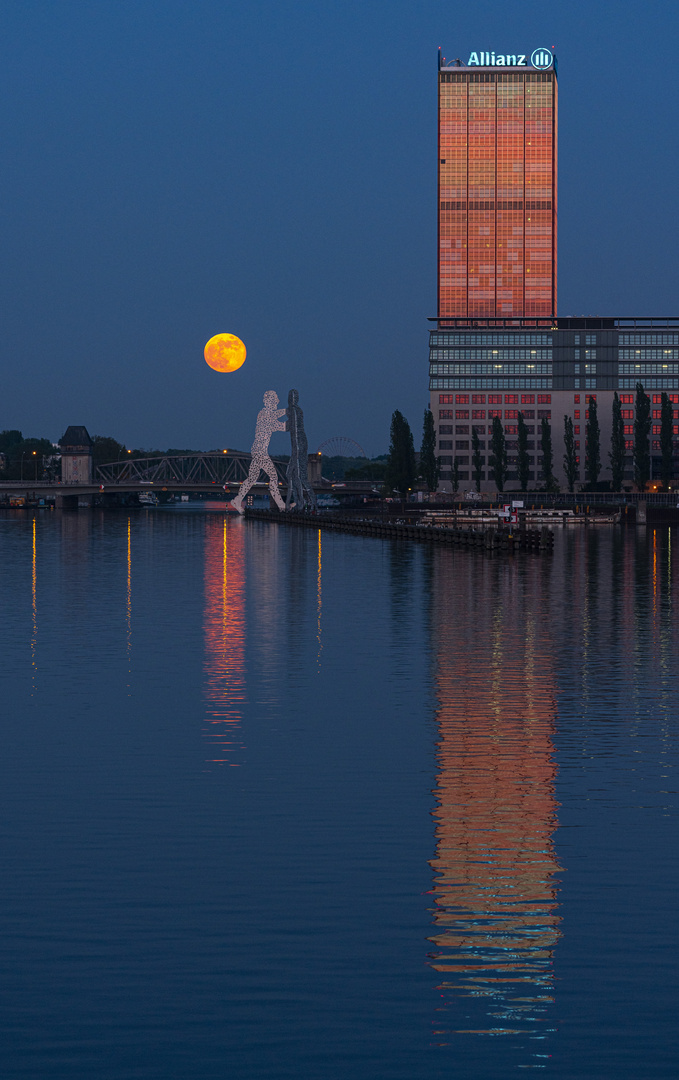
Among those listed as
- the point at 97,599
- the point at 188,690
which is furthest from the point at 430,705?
the point at 97,599

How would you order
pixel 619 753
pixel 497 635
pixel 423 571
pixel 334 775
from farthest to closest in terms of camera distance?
pixel 423 571, pixel 497 635, pixel 619 753, pixel 334 775

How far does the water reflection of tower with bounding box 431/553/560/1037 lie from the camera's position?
606 inches

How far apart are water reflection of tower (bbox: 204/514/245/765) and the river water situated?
220 mm

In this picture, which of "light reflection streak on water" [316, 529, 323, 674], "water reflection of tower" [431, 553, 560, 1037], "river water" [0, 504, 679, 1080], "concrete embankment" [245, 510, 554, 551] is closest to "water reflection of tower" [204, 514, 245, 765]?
"river water" [0, 504, 679, 1080]

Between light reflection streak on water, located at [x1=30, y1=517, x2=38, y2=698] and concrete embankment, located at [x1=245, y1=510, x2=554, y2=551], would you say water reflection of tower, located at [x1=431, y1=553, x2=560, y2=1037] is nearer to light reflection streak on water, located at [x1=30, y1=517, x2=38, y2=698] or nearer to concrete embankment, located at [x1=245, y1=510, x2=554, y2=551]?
light reflection streak on water, located at [x1=30, y1=517, x2=38, y2=698]

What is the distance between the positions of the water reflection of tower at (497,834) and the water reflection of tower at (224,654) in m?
5.27

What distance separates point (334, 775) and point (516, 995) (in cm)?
1236

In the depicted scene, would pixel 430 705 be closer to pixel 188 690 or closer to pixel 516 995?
pixel 188 690

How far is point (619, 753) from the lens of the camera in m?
29.5

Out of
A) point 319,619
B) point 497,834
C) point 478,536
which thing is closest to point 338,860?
point 497,834

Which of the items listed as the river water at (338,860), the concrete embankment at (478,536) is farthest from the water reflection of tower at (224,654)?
the concrete embankment at (478,536)

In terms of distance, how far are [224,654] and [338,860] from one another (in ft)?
92.2

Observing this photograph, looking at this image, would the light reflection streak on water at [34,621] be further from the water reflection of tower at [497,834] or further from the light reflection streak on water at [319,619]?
the water reflection of tower at [497,834]

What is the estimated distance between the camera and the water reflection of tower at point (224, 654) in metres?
32.5
